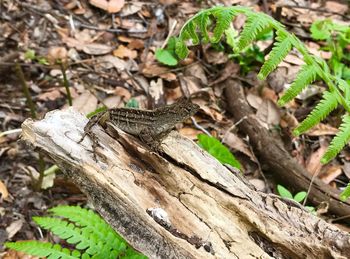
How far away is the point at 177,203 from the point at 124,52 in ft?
11.8

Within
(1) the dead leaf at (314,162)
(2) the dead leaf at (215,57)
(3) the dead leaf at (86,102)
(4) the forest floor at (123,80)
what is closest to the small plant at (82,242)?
(4) the forest floor at (123,80)

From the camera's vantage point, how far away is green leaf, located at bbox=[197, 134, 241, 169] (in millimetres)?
4617

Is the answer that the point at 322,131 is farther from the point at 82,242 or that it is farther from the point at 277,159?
the point at 82,242

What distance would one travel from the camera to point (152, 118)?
372 centimetres

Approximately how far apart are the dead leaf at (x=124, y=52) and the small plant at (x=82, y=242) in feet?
10.6

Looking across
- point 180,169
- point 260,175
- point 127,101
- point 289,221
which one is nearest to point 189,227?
point 180,169

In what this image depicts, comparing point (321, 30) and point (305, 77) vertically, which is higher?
point (305, 77)

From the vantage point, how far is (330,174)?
5430 mm

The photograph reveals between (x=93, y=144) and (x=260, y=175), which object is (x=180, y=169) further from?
(x=260, y=175)

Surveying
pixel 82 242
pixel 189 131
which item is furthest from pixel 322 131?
pixel 82 242

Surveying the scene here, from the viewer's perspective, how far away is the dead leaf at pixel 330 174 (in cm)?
539

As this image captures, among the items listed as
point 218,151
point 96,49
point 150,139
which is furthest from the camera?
point 96,49

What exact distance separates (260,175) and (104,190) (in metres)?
2.62

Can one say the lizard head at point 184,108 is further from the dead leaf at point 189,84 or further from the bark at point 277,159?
the dead leaf at point 189,84
